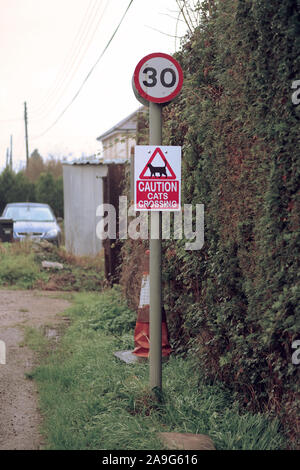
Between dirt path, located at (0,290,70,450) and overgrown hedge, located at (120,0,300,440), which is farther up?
overgrown hedge, located at (120,0,300,440)

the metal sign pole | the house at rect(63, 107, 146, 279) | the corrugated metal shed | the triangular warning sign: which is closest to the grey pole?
the metal sign pole

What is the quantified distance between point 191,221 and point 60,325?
12.9 ft

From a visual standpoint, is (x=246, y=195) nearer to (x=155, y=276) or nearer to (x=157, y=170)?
(x=157, y=170)

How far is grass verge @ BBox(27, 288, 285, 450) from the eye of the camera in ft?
12.9

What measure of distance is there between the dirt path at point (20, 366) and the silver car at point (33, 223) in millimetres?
5483

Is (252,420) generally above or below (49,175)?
below

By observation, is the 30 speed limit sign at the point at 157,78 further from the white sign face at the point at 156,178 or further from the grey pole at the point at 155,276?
the white sign face at the point at 156,178

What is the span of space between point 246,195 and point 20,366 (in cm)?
351

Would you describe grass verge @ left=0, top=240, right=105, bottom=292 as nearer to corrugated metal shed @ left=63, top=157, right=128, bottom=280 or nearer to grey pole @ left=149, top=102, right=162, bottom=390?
corrugated metal shed @ left=63, top=157, right=128, bottom=280

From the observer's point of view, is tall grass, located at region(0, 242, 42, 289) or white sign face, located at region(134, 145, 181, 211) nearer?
white sign face, located at region(134, 145, 181, 211)

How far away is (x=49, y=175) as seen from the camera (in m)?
30.6

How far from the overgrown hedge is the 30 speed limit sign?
1.25 feet
